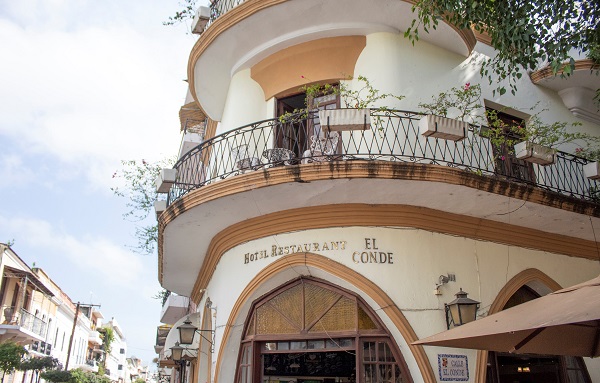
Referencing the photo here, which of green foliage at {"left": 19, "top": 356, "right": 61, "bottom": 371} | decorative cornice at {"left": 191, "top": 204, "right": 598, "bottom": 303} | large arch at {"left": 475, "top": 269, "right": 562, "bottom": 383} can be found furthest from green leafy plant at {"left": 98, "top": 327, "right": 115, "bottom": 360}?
large arch at {"left": 475, "top": 269, "right": 562, "bottom": 383}

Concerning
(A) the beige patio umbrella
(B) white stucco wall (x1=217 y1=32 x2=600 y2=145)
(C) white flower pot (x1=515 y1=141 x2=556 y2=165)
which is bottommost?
(A) the beige patio umbrella

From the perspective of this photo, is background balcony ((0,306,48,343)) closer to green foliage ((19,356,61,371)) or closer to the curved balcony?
green foliage ((19,356,61,371))

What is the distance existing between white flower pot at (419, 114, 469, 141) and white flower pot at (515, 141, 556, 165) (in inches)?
35.8

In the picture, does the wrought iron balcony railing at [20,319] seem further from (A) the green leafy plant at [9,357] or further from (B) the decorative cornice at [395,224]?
(B) the decorative cornice at [395,224]

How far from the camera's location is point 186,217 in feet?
27.1

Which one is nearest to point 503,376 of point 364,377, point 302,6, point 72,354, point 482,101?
point 364,377

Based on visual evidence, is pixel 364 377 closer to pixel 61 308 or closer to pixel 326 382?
pixel 326 382

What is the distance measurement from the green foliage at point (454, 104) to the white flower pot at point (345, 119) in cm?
135

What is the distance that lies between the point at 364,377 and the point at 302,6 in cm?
555

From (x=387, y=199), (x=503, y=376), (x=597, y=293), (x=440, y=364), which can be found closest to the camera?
(x=597, y=293)

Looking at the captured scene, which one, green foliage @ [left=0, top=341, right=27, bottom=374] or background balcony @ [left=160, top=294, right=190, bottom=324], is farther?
green foliage @ [left=0, top=341, right=27, bottom=374]

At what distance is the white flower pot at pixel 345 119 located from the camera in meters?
6.86

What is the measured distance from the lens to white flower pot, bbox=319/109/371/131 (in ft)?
22.5

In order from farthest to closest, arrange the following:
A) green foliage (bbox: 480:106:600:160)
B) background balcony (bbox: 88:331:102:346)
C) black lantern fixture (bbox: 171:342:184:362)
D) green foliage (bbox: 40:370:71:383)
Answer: background balcony (bbox: 88:331:102:346) < green foliage (bbox: 40:370:71:383) < black lantern fixture (bbox: 171:342:184:362) < green foliage (bbox: 480:106:600:160)
